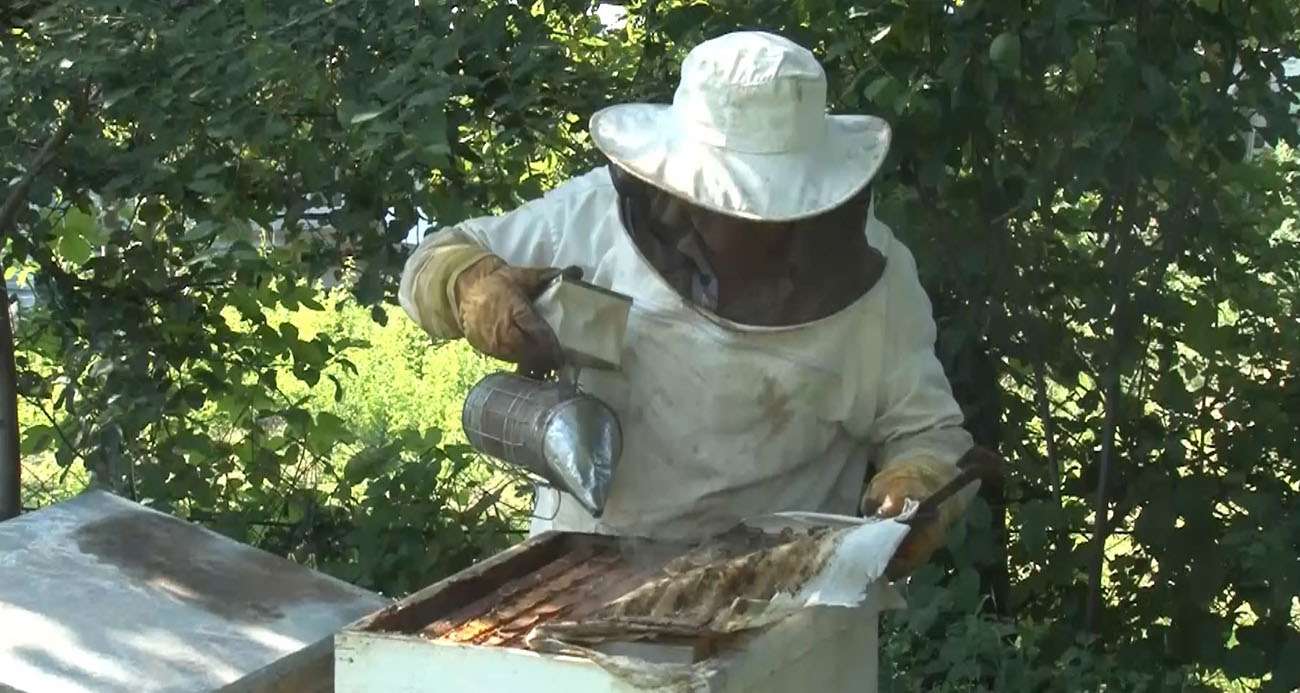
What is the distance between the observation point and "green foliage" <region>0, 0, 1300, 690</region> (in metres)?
3.12

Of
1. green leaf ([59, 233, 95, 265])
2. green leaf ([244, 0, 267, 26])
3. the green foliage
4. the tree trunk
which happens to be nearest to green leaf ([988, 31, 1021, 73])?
the green foliage

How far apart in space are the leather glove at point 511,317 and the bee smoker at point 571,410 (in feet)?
0.06

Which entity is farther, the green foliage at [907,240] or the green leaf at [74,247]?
the green leaf at [74,247]

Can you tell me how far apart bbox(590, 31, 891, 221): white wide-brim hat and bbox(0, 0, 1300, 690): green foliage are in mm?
931

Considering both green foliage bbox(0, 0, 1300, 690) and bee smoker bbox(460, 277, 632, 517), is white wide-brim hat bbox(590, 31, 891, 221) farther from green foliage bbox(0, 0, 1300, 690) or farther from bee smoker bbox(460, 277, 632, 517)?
green foliage bbox(0, 0, 1300, 690)

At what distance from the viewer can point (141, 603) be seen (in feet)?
6.62

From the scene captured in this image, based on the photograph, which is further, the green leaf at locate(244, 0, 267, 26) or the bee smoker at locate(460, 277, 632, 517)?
the green leaf at locate(244, 0, 267, 26)

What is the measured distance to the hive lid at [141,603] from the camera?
1.83 m

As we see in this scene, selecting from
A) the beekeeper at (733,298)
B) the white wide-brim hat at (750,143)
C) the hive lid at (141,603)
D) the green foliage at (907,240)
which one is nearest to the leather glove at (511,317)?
the beekeeper at (733,298)

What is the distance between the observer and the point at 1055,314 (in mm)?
3623

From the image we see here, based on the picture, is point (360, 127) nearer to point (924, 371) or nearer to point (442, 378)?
point (924, 371)

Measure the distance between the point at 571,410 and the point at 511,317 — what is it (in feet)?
0.43

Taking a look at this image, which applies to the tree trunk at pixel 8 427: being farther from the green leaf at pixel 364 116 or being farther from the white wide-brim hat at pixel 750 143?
the white wide-brim hat at pixel 750 143

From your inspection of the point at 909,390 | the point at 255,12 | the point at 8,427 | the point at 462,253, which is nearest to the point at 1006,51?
the point at 909,390
